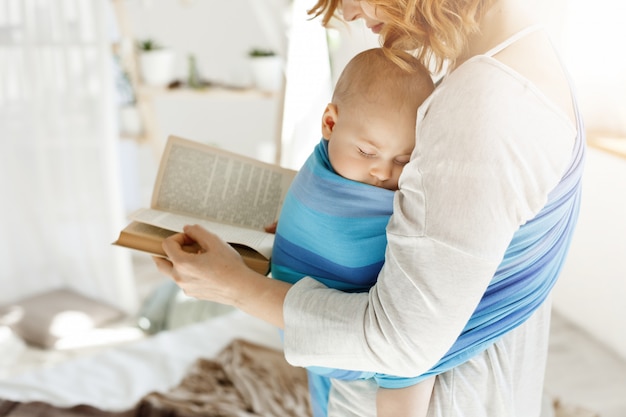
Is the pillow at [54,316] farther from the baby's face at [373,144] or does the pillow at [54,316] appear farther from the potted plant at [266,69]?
the baby's face at [373,144]

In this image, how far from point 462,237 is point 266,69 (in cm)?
280

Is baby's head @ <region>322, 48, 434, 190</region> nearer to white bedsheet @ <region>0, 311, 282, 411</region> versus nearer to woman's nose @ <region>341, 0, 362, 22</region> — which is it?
woman's nose @ <region>341, 0, 362, 22</region>

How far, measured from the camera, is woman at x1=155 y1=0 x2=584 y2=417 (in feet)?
2.20

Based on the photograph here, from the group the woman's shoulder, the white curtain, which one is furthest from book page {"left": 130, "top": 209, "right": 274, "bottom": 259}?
the white curtain

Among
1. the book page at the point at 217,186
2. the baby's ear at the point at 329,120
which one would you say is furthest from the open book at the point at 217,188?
the baby's ear at the point at 329,120

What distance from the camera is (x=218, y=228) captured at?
1.11 m

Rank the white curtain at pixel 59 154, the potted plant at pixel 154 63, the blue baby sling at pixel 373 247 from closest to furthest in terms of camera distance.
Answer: the blue baby sling at pixel 373 247
the white curtain at pixel 59 154
the potted plant at pixel 154 63

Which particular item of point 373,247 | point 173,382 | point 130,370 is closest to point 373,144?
point 373,247

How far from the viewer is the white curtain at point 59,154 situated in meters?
2.76

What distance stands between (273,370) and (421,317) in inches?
55.0

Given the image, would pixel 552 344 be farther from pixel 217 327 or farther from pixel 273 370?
pixel 217 327

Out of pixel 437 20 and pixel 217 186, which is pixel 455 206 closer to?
pixel 437 20

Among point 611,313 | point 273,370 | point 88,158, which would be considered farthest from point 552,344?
point 88,158

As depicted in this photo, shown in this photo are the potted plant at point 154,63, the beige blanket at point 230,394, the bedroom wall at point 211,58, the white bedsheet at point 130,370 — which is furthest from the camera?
the bedroom wall at point 211,58
